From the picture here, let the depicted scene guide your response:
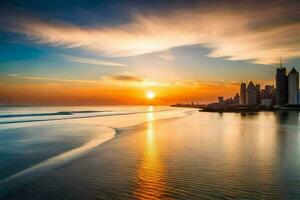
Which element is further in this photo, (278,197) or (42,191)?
(42,191)

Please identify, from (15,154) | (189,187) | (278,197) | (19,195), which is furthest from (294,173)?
(15,154)

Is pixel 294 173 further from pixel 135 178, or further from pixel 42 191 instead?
pixel 42 191

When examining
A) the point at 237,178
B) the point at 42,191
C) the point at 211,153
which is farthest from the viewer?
the point at 211,153

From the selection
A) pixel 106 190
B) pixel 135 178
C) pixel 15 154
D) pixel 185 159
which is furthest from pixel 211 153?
pixel 15 154

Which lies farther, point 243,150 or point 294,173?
point 243,150

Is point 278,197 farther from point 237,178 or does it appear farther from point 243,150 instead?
point 243,150

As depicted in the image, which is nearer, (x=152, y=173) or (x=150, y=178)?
(x=150, y=178)

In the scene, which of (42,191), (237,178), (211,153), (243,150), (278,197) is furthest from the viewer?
(243,150)

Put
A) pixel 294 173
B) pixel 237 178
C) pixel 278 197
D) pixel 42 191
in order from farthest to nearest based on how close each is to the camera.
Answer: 1. pixel 294 173
2. pixel 237 178
3. pixel 42 191
4. pixel 278 197

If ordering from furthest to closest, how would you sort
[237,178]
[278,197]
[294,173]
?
[294,173]
[237,178]
[278,197]
